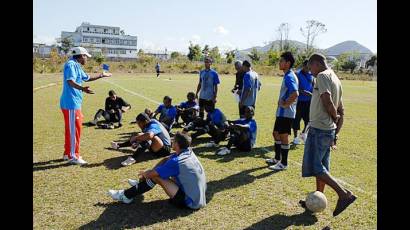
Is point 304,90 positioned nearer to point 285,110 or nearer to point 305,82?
point 305,82

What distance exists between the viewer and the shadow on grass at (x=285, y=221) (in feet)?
16.4

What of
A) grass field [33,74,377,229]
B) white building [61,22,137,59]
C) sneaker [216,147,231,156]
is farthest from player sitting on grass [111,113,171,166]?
white building [61,22,137,59]

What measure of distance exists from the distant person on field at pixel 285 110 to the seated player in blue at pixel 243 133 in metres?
1.07

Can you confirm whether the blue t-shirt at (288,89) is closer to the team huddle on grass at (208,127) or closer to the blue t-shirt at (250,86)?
the team huddle on grass at (208,127)

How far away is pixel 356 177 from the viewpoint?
7.21 m

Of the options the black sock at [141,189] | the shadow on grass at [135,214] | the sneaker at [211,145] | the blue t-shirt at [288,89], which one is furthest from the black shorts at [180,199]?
the sneaker at [211,145]

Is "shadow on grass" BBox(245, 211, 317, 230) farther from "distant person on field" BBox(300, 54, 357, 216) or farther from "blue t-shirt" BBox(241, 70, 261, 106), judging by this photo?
"blue t-shirt" BBox(241, 70, 261, 106)

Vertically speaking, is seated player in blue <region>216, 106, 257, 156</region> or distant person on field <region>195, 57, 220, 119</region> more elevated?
distant person on field <region>195, 57, 220, 119</region>

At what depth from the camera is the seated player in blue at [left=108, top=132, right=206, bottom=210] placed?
5.25 m

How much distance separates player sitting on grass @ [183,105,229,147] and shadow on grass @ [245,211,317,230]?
420cm
